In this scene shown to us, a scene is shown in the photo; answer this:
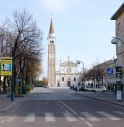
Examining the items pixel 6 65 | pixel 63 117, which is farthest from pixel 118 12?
pixel 63 117

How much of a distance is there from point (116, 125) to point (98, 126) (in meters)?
0.98

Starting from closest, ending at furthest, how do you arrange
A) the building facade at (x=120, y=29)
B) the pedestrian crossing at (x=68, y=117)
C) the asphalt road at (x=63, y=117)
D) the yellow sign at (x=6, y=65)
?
the asphalt road at (x=63, y=117) → the pedestrian crossing at (x=68, y=117) → the yellow sign at (x=6, y=65) → the building facade at (x=120, y=29)

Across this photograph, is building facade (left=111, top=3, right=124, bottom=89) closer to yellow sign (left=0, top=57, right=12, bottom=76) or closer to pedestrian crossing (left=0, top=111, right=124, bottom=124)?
yellow sign (left=0, top=57, right=12, bottom=76)

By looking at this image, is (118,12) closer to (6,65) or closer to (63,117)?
(6,65)

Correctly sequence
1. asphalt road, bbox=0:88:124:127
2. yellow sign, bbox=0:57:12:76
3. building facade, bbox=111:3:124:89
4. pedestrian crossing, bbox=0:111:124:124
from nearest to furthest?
asphalt road, bbox=0:88:124:127
pedestrian crossing, bbox=0:111:124:124
yellow sign, bbox=0:57:12:76
building facade, bbox=111:3:124:89

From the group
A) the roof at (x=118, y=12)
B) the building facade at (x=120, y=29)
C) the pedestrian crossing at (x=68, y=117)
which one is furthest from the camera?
the building facade at (x=120, y=29)

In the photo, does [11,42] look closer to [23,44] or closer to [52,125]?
[23,44]

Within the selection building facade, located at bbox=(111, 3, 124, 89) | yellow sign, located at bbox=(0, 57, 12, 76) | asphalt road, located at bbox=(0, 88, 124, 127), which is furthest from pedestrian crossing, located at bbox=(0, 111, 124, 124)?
building facade, located at bbox=(111, 3, 124, 89)

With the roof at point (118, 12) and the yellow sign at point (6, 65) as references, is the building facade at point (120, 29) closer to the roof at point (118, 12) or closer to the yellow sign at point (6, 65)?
the roof at point (118, 12)

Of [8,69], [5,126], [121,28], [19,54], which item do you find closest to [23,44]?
[19,54]

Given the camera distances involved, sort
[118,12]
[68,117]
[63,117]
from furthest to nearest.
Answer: [118,12], [63,117], [68,117]

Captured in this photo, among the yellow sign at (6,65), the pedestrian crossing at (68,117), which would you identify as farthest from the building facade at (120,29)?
the pedestrian crossing at (68,117)

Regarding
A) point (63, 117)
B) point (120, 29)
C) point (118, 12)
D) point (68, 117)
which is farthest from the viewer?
point (120, 29)

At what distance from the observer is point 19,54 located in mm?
62000
